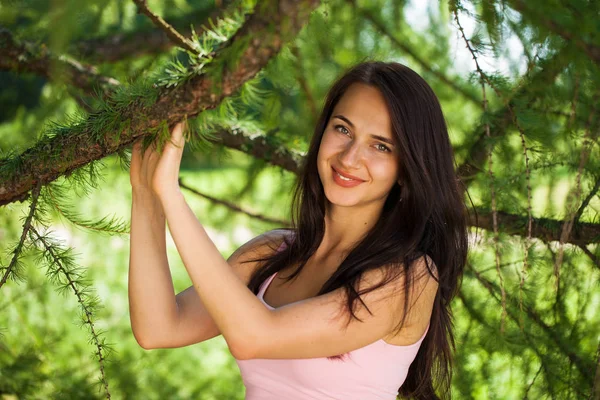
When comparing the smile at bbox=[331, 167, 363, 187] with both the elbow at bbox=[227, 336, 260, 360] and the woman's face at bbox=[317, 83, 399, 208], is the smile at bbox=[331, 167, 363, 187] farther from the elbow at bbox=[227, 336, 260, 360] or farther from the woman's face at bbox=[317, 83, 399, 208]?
the elbow at bbox=[227, 336, 260, 360]

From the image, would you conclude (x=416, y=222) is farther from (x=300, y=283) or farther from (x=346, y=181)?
(x=300, y=283)

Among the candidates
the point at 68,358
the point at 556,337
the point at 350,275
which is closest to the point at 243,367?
the point at 350,275

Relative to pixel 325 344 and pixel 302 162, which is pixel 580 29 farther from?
pixel 302 162

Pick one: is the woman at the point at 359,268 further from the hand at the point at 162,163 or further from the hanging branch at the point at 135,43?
the hanging branch at the point at 135,43

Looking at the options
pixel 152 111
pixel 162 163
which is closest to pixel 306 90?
pixel 162 163

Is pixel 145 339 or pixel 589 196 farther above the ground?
pixel 589 196

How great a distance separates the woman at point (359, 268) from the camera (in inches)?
47.9

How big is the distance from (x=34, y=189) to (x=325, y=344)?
1.66 ft

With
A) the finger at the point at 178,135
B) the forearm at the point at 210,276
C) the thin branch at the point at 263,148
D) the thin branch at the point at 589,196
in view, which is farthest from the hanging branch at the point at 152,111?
the thin branch at the point at 589,196

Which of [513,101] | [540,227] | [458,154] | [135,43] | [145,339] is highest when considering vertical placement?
[135,43]

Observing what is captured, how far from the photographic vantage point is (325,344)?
1.19m

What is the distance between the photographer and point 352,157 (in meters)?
1.34

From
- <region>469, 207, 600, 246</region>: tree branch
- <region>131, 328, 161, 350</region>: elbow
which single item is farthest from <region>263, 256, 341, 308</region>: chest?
<region>469, 207, 600, 246</region>: tree branch

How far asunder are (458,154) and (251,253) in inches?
24.8
